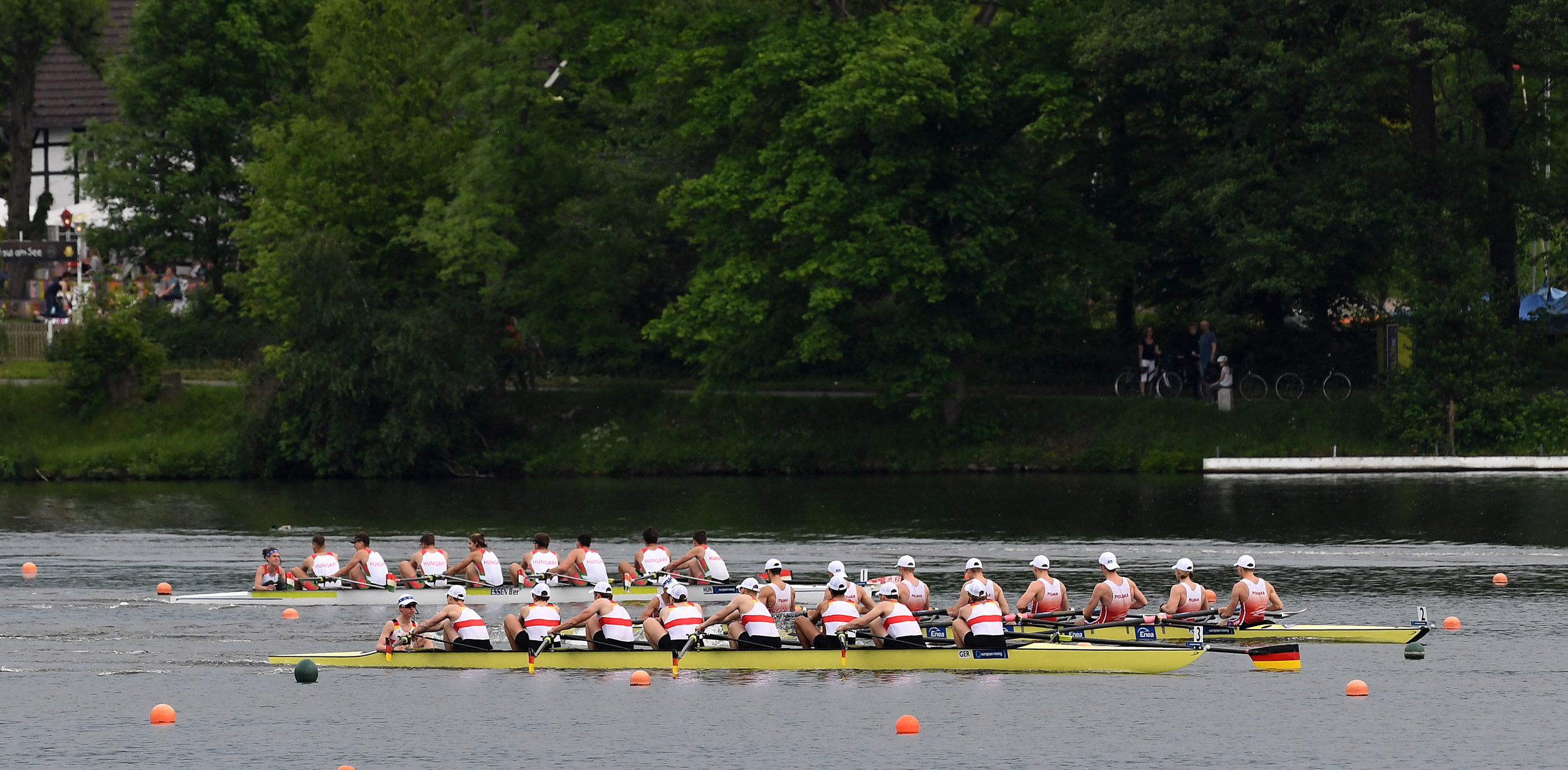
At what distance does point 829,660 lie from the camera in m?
22.5

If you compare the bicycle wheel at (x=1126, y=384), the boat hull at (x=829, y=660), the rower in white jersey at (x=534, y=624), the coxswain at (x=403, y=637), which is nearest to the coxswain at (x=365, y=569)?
the boat hull at (x=829, y=660)

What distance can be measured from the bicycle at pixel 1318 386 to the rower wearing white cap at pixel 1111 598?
2181 centimetres

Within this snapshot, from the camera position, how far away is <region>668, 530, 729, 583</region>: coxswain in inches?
A: 1100

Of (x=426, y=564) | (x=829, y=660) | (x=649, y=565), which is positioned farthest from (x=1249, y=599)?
(x=426, y=564)

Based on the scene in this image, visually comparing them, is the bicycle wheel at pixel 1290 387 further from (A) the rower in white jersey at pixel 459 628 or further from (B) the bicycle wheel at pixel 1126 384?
(A) the rower in white jersey at pixel 459 628

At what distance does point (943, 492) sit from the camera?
4059 centimetres

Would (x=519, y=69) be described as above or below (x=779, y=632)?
above

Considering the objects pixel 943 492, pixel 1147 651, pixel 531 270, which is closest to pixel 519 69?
pixel 531 270

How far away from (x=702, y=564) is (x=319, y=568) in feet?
19.9

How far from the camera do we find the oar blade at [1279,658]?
72.2 ft

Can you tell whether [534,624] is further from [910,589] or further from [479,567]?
[479,567]

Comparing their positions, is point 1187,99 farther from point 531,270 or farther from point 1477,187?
point 531,270

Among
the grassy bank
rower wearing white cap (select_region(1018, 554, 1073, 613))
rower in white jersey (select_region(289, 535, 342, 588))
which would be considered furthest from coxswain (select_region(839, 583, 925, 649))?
the grassy bank

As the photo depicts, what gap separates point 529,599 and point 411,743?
28.9ft
